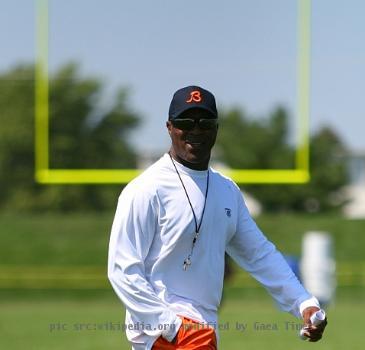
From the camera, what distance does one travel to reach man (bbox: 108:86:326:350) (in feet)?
15.4

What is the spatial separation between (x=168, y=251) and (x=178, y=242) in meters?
0.05

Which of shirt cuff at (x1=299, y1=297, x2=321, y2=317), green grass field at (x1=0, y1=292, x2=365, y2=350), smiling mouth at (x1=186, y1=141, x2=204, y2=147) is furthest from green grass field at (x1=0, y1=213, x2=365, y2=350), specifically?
smiling mouth at (x1=186, y1=141, x2=204, y2=147)

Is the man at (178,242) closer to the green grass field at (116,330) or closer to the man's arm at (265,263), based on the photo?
the man's arm at (265,263)

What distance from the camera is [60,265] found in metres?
23.9

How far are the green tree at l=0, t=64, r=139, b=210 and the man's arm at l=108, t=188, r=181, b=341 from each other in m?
15.2

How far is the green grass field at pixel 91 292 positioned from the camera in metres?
12.3

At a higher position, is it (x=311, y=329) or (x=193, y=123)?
(x=193, y=123)

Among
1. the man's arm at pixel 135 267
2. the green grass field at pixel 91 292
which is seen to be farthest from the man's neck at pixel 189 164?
the green grass field at pixel 91 292

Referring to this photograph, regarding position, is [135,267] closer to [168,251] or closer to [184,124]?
[168,251]

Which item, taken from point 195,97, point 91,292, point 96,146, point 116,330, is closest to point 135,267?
point 195,97

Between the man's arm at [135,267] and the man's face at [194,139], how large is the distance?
250mm

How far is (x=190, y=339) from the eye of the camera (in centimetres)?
470

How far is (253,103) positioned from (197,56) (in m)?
3.16

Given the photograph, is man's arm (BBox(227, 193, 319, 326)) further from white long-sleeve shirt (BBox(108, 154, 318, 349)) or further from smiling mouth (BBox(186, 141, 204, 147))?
smiling mouth (BBox(186, 141, 204, 147))
